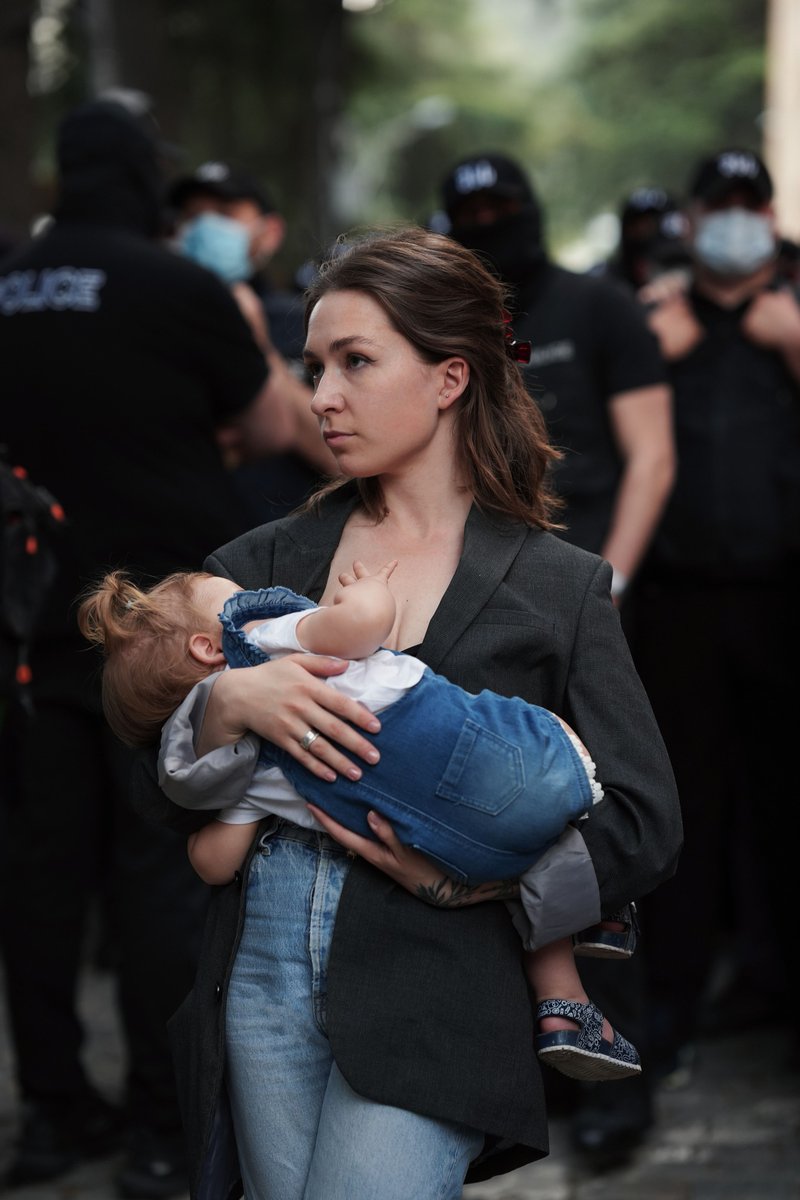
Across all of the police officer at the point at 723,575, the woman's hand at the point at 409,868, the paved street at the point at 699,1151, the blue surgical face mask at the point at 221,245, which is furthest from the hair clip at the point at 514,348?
the blue surgical face mask at the point at 221,245

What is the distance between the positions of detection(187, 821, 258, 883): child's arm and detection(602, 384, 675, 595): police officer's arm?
2.43 m

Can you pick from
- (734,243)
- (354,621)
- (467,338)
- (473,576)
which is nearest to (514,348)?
(467,338)

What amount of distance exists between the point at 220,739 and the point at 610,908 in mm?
643

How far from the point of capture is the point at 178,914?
189 inches

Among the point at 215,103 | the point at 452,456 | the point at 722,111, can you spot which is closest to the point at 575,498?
the point at 452,456

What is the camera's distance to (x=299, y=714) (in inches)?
102

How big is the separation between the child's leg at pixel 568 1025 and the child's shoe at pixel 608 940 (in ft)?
0.10

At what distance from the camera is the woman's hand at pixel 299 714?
8.39ft

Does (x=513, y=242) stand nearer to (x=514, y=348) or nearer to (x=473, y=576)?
(x=514, y=348)

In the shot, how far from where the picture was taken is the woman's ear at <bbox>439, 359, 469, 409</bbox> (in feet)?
9.53

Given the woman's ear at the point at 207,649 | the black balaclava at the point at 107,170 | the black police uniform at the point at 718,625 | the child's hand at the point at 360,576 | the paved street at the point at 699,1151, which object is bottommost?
the paved street at the point at 699,1151

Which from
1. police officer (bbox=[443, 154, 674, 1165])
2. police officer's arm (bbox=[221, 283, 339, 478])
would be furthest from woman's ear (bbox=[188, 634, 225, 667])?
police officer (bbox=[443, 154, 674, 1165])

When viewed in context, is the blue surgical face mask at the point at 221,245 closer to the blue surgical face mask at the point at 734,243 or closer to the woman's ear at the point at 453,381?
the blue surgical face mask at the point at 734,243

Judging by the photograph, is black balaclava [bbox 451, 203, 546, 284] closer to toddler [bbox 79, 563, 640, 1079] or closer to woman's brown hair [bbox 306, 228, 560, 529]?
woman's brown hair [bbox 306, 228, 560, 529]
